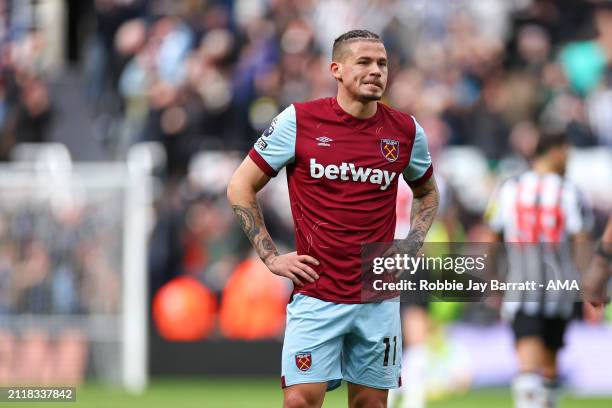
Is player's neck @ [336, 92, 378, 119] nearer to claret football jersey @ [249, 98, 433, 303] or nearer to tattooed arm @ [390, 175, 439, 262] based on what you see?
claret football jersey @ [249, 98, 433, 303]

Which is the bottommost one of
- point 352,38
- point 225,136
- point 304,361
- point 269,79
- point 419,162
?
point 304,361

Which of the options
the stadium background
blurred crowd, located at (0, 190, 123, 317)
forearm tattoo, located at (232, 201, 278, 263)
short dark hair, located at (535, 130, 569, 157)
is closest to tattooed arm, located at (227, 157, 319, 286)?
forearm tattoo, located at (232, 201, 278, 263)

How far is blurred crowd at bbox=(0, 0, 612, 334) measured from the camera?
1580 cm

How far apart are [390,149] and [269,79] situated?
10.2m

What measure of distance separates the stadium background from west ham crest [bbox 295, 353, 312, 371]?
591 centimetres

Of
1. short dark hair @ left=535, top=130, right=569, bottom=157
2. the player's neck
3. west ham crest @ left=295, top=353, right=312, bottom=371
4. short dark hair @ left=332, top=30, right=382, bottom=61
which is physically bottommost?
west ham crest @ left=295, top=353, right=312, bottom=371

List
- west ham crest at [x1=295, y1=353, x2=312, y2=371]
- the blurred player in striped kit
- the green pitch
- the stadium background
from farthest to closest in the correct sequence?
the stadium background
the green pitch
the blurred player in striped kit
west ham crest at [x1=295, y1=353, x2=312, y2=371]

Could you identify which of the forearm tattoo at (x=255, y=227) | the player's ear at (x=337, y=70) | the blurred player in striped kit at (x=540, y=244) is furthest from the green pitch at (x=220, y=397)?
the player's ear at (x=337, y=70)

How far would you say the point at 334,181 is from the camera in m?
6.75

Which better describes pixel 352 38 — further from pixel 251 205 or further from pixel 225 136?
pixel 225 136

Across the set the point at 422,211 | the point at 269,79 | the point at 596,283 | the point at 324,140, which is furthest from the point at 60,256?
the point at 324,140

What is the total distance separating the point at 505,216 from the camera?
388 inches

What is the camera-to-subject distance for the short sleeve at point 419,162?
7.00m

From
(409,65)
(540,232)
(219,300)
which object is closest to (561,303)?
(540,232)
